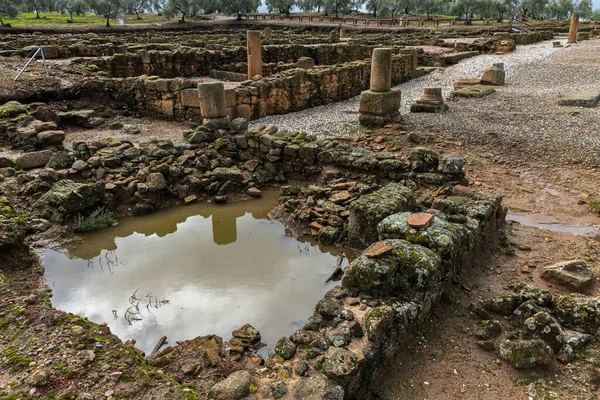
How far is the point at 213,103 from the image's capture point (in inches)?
476

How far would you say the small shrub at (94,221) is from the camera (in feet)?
27.4

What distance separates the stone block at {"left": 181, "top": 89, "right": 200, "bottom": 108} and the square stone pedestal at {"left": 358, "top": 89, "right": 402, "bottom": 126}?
206 inches

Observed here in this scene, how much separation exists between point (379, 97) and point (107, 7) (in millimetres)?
49235

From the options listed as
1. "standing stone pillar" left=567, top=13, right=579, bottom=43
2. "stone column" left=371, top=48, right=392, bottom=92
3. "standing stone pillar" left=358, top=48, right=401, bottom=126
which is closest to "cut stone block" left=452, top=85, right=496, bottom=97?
"standing stone pillar" left=358, top=48, right=401, bottom=126

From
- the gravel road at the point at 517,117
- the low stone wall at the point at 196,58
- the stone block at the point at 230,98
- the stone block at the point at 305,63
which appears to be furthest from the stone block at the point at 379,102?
the low stone wall at the point at 196,58

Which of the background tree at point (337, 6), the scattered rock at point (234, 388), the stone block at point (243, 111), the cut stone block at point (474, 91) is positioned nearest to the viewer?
the scattered rock at point (234, 388)

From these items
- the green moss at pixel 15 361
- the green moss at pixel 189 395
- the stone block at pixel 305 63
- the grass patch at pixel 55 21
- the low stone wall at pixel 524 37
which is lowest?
the green moss at pixel 189 395

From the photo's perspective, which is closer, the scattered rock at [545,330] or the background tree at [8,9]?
the scattered rock at [545,330]

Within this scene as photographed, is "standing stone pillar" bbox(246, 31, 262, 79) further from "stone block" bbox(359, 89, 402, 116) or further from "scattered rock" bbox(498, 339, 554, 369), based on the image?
"scattered rock" bbox(498, 339, 554, 369)

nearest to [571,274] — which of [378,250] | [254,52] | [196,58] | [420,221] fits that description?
A: [420,221]

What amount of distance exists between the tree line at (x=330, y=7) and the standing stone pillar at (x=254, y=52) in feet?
136

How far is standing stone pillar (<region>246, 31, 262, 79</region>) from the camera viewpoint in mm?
17447

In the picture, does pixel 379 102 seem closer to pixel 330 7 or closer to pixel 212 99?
pixel 212 99

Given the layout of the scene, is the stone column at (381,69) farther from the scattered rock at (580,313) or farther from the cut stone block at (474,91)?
the scattered rock at (580,313)
